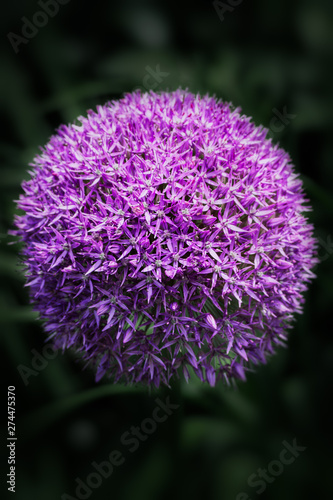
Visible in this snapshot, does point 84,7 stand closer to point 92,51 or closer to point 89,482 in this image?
point 92,51

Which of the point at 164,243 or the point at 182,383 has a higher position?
the point at 164,243

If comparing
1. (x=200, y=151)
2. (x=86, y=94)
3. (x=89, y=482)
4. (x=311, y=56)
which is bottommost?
(x=89, y=482)

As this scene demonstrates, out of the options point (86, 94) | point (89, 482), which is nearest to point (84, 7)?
point (86, 94)

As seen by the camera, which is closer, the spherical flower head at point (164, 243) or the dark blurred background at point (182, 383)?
the spherical flower head at point (164, 243)

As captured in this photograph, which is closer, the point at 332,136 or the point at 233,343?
the point at 233,343

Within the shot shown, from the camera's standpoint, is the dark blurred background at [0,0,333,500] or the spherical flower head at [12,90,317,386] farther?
the dark blurred background at [0,0,333,500]
